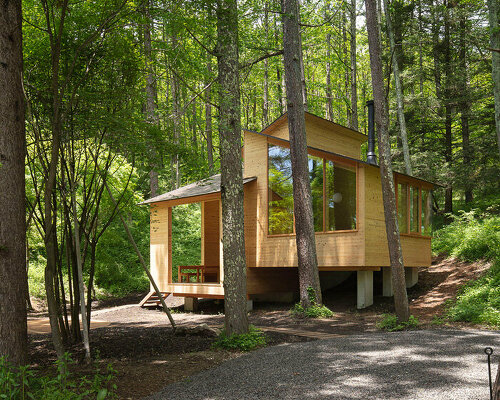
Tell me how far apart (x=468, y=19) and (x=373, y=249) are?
12.0 m

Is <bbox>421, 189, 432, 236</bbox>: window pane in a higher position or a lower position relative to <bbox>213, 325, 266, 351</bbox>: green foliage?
higher

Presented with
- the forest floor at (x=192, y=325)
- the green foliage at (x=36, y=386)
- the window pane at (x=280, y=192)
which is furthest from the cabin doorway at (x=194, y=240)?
the green foliage at (x=36, y=386)

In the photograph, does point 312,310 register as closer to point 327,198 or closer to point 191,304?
point 327,198

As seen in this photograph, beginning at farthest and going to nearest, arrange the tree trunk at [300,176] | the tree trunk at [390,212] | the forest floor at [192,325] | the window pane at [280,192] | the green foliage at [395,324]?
the window pane at [280,192] → the tree trunk at [300,176] → the tree trunk at [390,212] → the green foliage at [395,324] → the forest floor at [192,325]

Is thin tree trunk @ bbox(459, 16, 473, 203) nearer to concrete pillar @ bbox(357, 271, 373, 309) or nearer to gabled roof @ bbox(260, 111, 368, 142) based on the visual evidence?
gabled roof @ bbox(260, 111, 368, 142)

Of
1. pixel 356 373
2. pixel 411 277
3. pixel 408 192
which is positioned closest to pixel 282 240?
pixel 408 192

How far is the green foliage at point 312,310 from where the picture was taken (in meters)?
10.5

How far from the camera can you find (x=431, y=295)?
482 inches

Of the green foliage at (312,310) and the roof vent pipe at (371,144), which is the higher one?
the roof vent pipe at (371,144)

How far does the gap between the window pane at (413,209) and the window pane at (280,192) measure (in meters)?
3.45

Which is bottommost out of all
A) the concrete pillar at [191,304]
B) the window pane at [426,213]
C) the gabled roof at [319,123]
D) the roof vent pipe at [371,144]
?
the concrete pillar at [191,304]

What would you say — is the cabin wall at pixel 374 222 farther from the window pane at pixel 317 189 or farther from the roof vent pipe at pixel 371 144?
the window pane at pixel 317 189

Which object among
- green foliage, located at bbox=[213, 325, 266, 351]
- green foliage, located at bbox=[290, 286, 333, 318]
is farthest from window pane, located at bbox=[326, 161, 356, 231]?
green foliage, located at bbox=[213, 325, 266, 351]

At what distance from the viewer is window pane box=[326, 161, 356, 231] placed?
11484 mm
